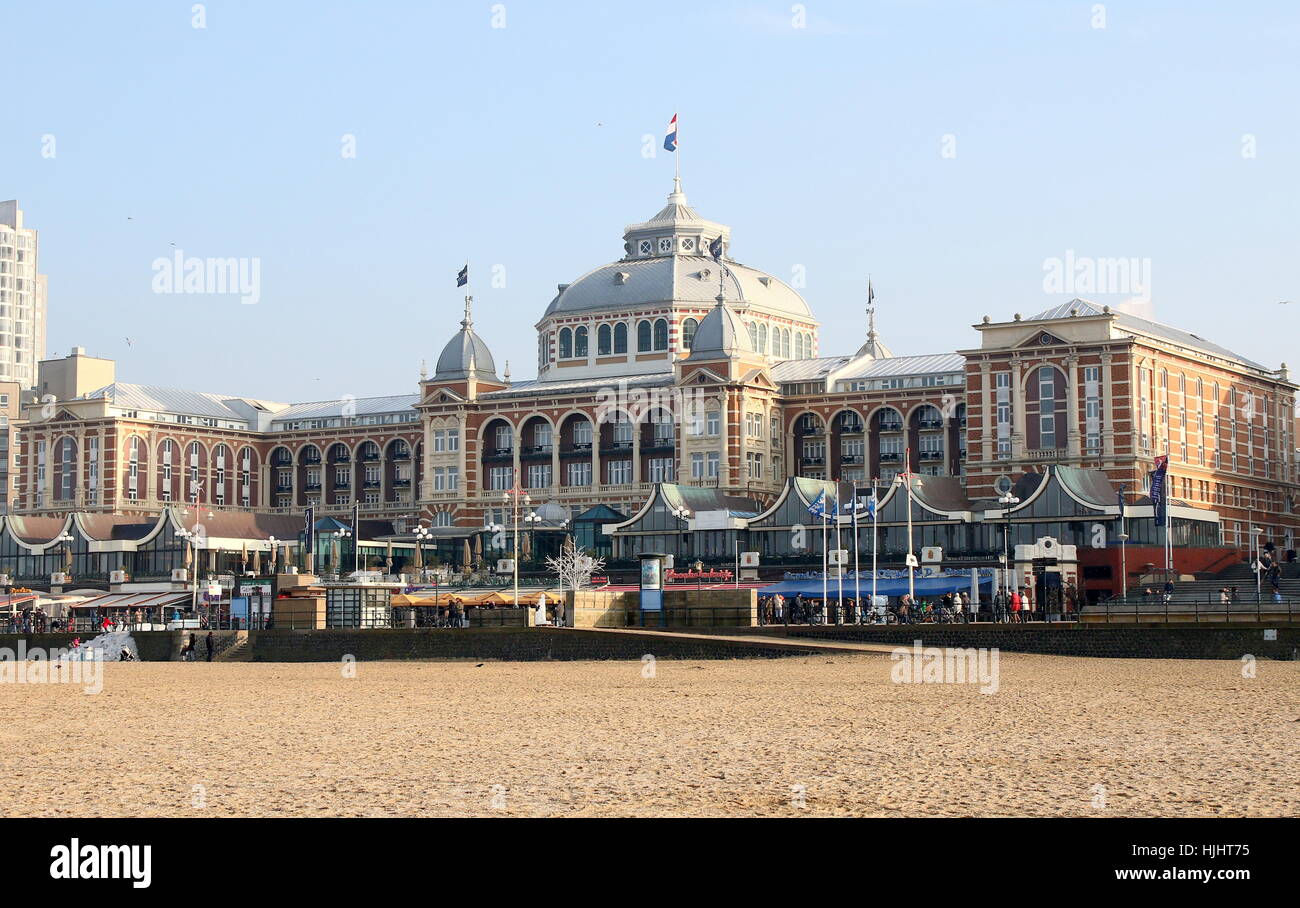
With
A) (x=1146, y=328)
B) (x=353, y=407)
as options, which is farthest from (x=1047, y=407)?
(x=353, y=407)

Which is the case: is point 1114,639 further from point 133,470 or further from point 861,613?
point 133,470

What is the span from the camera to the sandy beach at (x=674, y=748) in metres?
22.0

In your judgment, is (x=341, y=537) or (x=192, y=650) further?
(x=341, y=537)

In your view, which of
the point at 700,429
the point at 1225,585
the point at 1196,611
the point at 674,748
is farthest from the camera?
the point at 700,429

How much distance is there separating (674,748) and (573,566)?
280ft

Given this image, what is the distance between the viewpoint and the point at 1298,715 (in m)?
34.2

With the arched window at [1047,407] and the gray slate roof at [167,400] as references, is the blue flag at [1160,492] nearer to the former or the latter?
the arched window at [1047,407]

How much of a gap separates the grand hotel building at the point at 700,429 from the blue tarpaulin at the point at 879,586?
11330mm

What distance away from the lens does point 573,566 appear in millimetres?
114188

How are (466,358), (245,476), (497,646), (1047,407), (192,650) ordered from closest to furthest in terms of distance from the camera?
(497,646)
(192,650)
(1047,407)
(466,358)
(245,476)

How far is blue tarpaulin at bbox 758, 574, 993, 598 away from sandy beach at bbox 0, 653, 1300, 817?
39963mm

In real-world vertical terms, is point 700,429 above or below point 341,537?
above

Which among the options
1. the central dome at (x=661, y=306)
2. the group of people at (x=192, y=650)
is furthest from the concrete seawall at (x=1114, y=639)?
the central dome at (x=661, y=306)

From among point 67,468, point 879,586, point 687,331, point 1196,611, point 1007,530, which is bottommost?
point 1196,611
